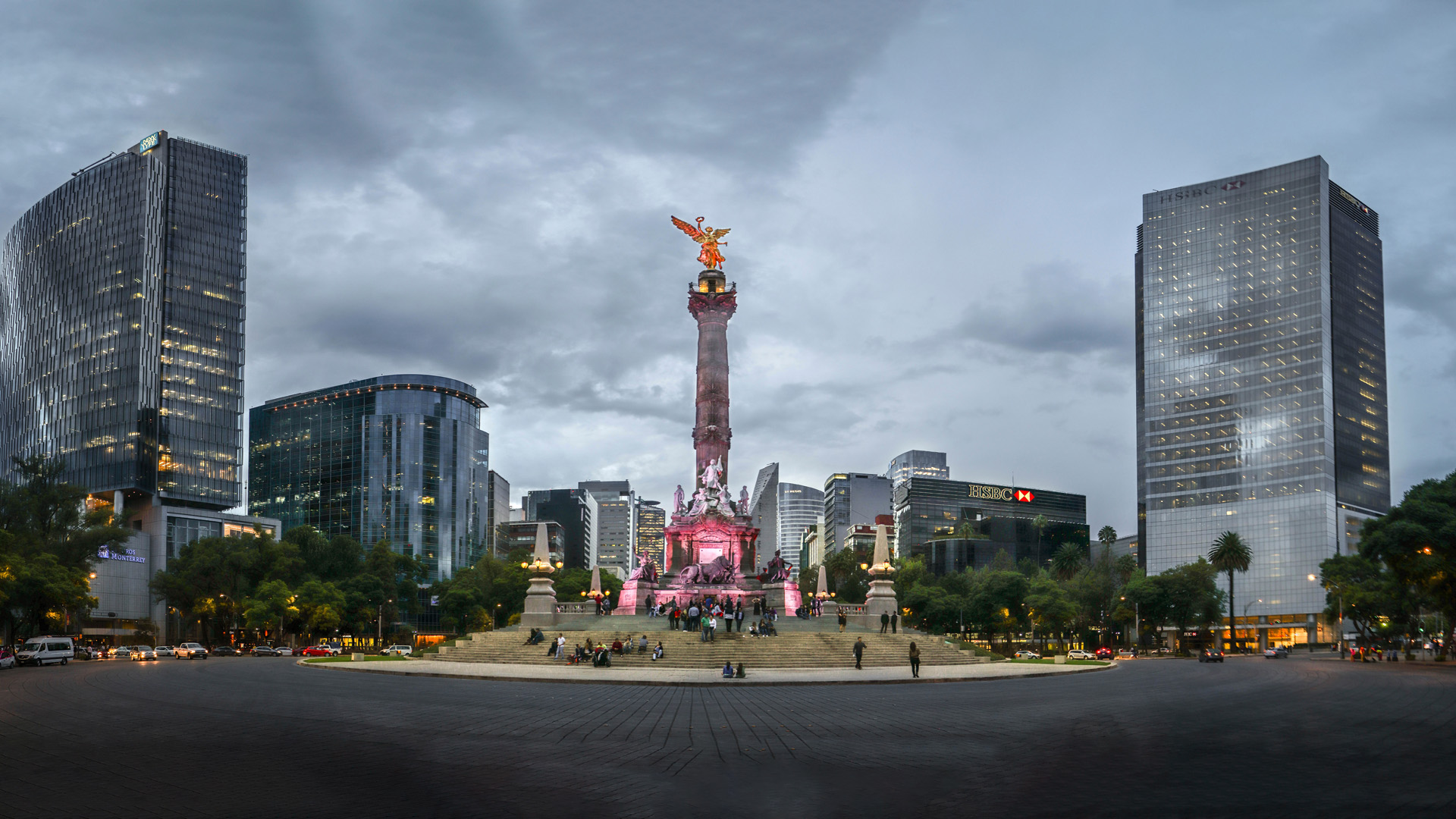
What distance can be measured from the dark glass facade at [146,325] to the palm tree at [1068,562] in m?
121

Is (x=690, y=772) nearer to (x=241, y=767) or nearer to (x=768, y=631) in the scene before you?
(x=241, y=767)

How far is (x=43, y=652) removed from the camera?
5831 cm

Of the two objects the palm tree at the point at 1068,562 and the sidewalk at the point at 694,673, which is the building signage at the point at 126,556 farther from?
the palm tree at the point at 1068,562

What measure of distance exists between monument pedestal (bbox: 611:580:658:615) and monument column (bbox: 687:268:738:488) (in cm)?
1252

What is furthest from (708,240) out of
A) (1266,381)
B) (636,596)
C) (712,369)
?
(1266,381)

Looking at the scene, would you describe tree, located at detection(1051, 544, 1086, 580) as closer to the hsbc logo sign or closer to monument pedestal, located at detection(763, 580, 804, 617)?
the hsbc logo sign

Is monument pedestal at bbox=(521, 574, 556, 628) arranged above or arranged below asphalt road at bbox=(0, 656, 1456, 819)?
below

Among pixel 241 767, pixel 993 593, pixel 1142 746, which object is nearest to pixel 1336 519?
pixel 993 593

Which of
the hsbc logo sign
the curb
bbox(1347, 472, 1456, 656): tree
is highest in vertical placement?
the hsbc logo sign

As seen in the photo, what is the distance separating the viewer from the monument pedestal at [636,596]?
81688 mm

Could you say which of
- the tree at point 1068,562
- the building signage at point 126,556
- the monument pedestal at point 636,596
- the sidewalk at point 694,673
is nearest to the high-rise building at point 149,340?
the building signage at point 126,556

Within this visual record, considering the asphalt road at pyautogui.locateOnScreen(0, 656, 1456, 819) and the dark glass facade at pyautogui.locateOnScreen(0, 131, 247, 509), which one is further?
the dark glass facade at pyautogui.locateOnScreen(0, 131, 247, 509)

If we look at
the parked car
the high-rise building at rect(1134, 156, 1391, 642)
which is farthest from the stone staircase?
the high-rise building at rect(1134, 156, 1391, 642)

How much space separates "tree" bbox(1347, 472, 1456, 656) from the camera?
182 feet
